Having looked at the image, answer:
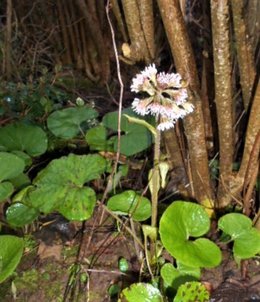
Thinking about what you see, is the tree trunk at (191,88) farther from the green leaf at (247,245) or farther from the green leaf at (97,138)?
the green leaf at (97,138)

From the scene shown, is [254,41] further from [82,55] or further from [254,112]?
[82,55]

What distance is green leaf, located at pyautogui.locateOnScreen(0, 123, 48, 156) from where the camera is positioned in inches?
53.7

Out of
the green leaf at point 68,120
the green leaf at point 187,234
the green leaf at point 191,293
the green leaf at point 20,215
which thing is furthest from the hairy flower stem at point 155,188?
the green leaf at point 68,120

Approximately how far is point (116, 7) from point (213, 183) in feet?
1.79

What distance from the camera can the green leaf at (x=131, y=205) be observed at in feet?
3.65

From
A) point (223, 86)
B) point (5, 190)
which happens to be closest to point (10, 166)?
point (5, 190)

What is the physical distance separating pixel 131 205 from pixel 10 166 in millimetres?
322

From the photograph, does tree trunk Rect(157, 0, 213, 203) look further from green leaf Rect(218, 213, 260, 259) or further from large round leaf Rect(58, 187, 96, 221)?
large round leaf Rect(58, 187, 96, 221)

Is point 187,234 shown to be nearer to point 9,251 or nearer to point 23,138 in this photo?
point 9,251

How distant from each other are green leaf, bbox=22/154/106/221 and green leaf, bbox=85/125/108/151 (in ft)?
0.34

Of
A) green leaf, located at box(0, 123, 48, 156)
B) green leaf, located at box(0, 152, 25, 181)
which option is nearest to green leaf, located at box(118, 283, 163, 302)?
green leaf, located at box(0, 152, 25, 181)

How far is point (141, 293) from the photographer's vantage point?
3.27 feet

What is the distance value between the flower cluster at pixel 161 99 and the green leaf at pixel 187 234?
0.24m

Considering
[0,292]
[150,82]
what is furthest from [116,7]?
[0,292]
